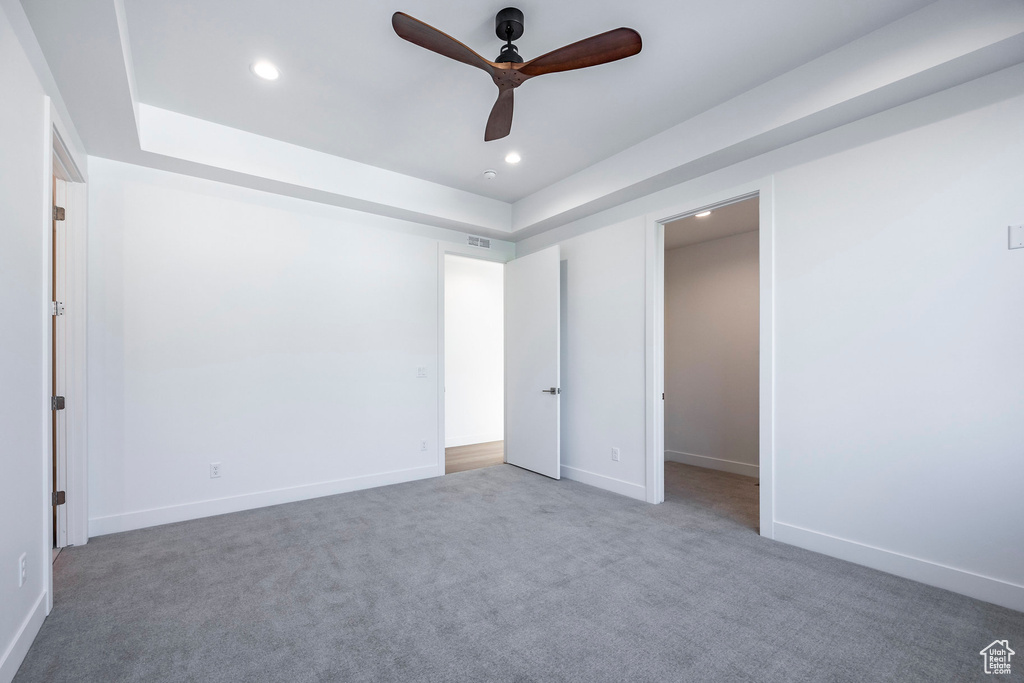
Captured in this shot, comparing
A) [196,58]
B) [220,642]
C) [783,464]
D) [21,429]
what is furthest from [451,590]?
[196,58]

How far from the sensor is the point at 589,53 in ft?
6.77

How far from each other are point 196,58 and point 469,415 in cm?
476

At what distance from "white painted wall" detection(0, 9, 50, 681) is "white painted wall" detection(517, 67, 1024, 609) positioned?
3.78 metres

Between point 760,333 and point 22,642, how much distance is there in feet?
13.0

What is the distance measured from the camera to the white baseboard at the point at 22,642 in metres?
1.60

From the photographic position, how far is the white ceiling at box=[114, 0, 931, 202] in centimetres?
217

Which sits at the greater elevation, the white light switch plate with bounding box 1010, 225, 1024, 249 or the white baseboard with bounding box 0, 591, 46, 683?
the white light switch plate with bounding box 1010, 225, 1024, 249

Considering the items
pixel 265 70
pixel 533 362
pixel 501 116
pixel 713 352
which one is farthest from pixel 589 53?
pixel 713 352

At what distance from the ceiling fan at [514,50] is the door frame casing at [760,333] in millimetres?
1558

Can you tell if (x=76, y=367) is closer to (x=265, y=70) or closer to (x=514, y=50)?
(x=265, y=70)

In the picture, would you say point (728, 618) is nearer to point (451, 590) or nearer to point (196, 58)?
point (451, 590)

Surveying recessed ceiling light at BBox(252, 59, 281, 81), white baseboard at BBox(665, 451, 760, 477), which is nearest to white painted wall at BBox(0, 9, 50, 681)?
recessed ceiling light at BBox(252, 59, 281, 81)

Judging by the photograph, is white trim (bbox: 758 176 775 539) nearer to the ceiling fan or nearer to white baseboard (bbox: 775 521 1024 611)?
white baseboard (bbox: 775 521 1024 611)

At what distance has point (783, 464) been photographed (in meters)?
2.93
